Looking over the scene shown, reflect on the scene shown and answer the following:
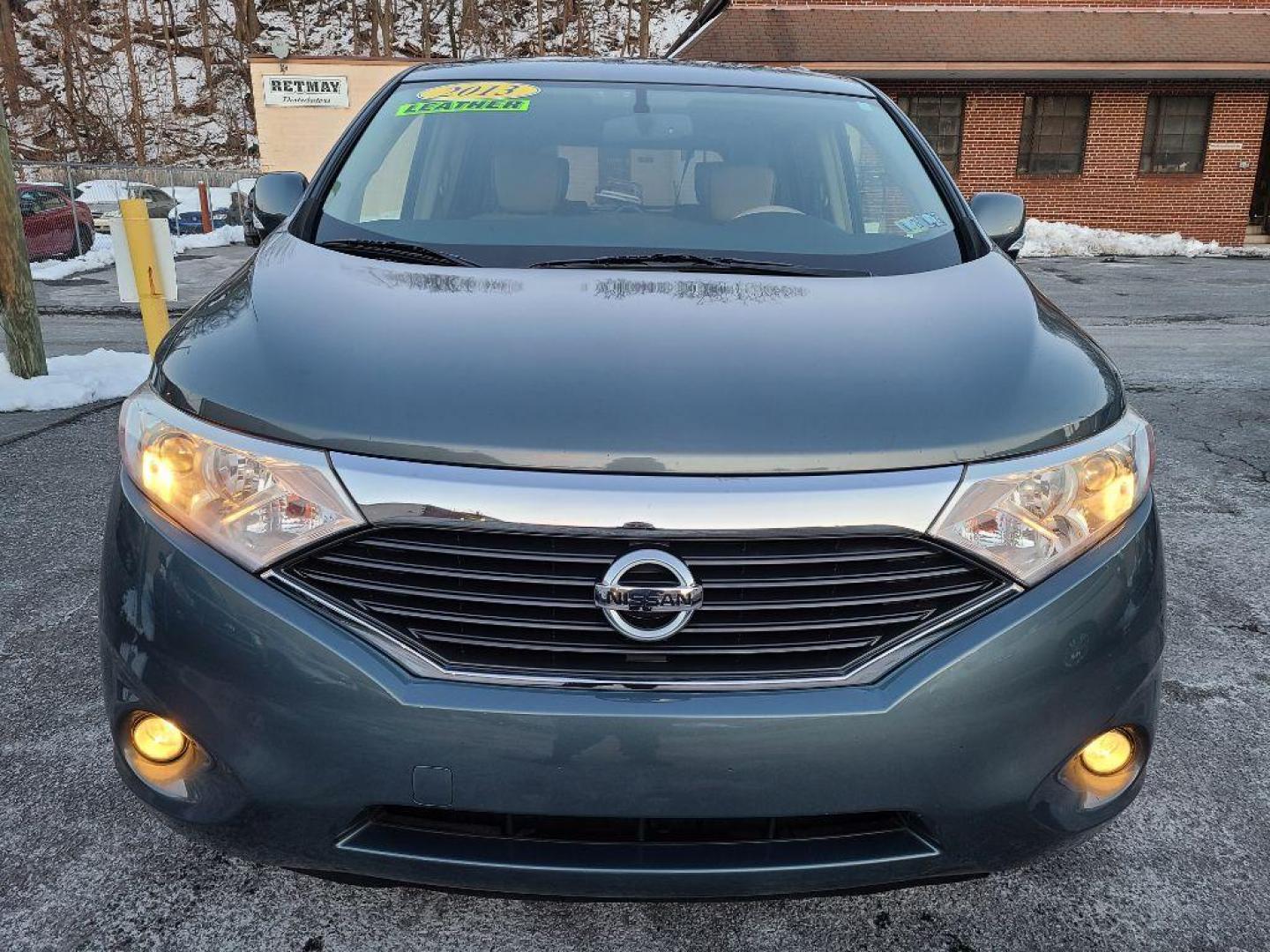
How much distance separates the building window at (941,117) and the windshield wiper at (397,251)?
59.6 feet

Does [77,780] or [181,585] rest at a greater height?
[181,585]

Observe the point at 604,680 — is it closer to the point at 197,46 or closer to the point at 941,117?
the point at 941,117

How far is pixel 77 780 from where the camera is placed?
7.21 ft

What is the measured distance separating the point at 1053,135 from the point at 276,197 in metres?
19.2

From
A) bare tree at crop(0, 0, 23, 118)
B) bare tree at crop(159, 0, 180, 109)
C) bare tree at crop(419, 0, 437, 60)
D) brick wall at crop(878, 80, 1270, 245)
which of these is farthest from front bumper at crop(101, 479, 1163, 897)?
bare tree at crop(159, 0, 180, 109)

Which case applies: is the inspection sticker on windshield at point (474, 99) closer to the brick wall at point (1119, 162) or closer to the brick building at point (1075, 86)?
Result: the brick building at point (1075, 86)

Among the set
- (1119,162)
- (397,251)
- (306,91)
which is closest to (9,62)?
(306,91)

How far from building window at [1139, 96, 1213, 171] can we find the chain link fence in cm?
1654

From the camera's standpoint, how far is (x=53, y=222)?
1549cm

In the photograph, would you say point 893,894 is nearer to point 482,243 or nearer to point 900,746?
point 900,746

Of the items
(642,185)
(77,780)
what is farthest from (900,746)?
(77,780)

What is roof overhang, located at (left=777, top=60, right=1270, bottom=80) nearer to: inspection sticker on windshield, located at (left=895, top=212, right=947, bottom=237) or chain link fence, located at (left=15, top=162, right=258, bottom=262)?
chain link fence, located at (left=15, top=162, right=258, bottom=262)

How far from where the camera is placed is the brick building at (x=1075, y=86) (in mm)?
17734

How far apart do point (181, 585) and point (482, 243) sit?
105cm
